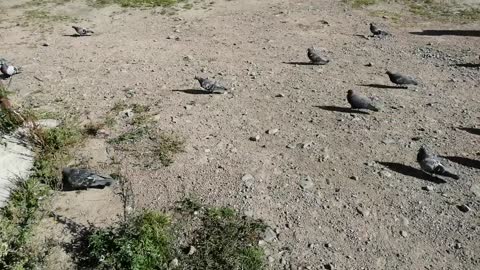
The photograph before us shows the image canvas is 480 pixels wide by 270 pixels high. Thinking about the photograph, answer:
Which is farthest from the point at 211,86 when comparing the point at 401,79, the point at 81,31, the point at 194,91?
the point at 81,31

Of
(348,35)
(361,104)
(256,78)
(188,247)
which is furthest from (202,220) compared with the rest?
(348,35)

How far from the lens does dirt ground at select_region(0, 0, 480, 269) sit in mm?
5645

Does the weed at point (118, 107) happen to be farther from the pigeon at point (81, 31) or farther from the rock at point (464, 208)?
the rock at point (464, 208)

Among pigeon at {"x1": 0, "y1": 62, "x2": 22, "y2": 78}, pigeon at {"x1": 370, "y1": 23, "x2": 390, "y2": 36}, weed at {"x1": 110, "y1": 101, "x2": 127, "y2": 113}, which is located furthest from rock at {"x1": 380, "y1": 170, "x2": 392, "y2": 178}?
pigeon at {"x1": 0, "y1": 62, "x2": 22, "y2": 78}

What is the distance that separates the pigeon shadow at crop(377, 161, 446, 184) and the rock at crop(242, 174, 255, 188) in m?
1.83

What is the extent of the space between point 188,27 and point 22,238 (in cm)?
842

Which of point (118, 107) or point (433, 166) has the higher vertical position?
point (433, 166)

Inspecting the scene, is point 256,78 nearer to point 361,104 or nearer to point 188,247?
point 361,104

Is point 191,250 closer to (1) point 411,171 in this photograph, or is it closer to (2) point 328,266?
(2) point 328,266

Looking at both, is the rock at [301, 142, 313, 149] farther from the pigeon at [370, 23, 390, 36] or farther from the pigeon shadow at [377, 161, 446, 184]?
the pigeon at [370, 23, 390, 36]

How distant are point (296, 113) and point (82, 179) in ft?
12.0

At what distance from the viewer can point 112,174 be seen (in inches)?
263

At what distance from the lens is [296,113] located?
8180 mm

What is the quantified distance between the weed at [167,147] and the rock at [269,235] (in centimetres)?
196
